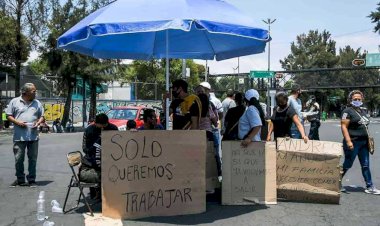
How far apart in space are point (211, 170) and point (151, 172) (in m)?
1.28

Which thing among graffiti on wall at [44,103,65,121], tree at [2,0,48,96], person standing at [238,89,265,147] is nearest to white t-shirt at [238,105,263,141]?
person standing at [238,89,265,147]

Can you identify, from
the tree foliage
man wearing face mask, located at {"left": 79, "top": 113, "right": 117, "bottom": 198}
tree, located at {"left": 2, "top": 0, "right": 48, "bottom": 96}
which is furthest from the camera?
the tree foliage

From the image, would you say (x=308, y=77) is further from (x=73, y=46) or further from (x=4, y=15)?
(x=73, y=46)

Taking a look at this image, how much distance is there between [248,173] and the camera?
698 centimetres

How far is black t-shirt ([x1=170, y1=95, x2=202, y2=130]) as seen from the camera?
682 centimetres

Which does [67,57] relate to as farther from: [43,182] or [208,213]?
[208,213]

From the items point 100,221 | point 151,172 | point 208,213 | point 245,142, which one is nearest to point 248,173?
point 245,142

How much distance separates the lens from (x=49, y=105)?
44.5 meters

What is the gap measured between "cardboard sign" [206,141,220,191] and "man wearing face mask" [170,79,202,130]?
0.56 meters

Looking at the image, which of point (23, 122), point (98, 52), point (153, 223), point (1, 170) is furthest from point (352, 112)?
point (1, 170)

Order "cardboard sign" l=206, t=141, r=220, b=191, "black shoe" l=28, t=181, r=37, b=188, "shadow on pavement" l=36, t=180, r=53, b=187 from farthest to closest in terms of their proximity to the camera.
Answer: "shadow on pavement" l=36, t=180, r=53, b=187 → "black shoe" l=28, t=181, r=37, b=188 → "cardboard sign" l=206, t=141, r=220, b=191

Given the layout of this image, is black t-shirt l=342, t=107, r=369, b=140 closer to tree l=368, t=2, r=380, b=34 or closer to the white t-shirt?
the white t-shirt

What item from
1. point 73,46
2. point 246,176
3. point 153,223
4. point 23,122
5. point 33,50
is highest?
point 33,50

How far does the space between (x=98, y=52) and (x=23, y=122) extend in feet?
5.86
